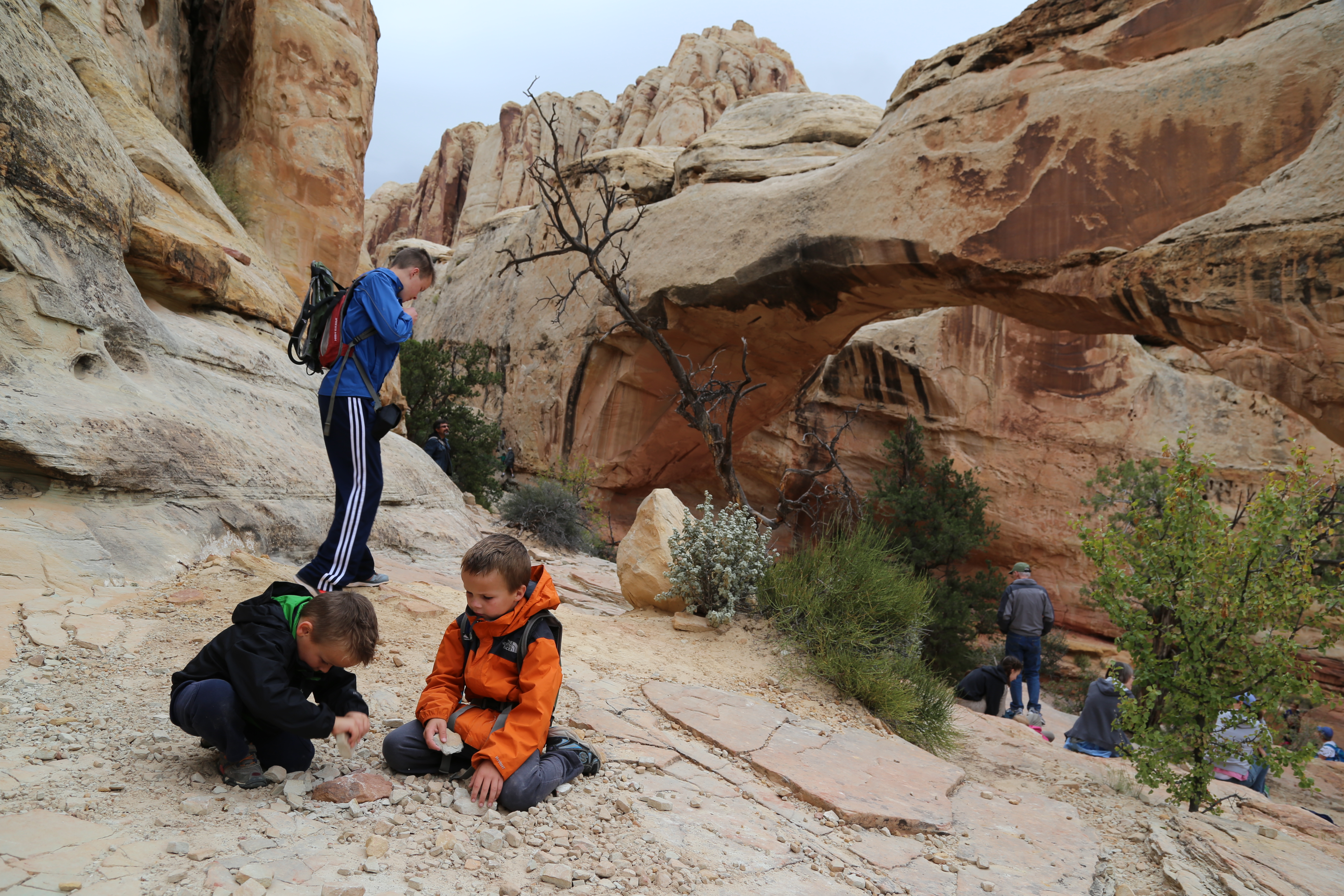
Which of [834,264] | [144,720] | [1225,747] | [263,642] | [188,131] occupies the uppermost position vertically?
[188,131]

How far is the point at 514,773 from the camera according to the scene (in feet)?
7.48

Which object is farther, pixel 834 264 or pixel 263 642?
pixel 834 264

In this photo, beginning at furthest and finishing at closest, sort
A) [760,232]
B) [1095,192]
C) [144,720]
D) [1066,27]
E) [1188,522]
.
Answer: [760,232] < [1066,27] < [1095,192] < [1188,522] < [144,720]

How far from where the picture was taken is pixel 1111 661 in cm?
496

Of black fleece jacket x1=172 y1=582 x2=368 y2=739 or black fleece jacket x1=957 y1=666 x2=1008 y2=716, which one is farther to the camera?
black fleece jacket x1=957 y1=666 x2=1008 y2=716

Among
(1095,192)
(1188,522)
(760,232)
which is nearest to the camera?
(1188,522)

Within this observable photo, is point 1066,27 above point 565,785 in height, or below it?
above

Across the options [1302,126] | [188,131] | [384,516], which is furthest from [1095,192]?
[188,131]

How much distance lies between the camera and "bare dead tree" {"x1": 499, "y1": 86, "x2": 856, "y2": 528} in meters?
7.99

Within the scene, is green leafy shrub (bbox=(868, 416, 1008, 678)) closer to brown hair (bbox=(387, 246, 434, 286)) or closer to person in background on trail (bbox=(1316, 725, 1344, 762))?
person in background on trail (bbox=(1316, 725, 1344, 762))

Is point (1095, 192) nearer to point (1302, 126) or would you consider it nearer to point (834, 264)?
point (1302, 126)

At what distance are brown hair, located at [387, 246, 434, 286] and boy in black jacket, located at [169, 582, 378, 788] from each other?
2206mm

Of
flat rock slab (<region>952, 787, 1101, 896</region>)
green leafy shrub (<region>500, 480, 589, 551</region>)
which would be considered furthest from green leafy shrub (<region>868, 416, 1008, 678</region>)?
flat rock slab (<region>952, 787, 1101, 896</region>)

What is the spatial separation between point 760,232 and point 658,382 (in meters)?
3.95
